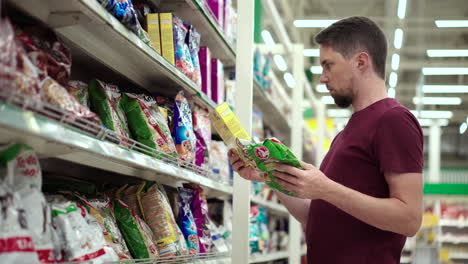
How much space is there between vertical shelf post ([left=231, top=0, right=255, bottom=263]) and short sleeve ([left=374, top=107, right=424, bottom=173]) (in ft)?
3.14

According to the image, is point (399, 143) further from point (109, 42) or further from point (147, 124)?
point (109, 42)

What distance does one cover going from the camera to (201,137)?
10.3 feet

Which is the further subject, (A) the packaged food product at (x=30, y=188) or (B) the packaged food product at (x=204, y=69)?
(B) the packaged food product at (x=204, y=69)

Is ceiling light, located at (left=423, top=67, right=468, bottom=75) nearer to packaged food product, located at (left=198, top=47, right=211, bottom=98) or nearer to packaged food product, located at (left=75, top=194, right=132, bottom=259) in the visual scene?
packaged food product, located at (left=198, top=47, right=211, bottom=98)

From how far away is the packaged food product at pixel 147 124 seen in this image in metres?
2.45

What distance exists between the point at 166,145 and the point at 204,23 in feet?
3.11

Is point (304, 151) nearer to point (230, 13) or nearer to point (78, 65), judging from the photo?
point (230, 13)

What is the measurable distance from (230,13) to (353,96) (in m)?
1.50

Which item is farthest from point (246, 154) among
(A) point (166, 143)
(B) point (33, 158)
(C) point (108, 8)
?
(B) point (33, 158)

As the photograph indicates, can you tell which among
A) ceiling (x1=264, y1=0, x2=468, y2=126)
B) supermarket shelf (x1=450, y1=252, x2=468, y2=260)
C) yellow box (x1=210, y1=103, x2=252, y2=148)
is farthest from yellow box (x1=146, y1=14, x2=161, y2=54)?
supermarket shelf (x1=450, y1=252, x2=468, y2=260)

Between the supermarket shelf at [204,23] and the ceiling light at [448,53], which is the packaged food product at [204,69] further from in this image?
the ceiling light at [448,53]

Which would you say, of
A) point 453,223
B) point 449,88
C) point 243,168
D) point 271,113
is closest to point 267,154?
point 243,168

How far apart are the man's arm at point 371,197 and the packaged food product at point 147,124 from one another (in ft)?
1.80

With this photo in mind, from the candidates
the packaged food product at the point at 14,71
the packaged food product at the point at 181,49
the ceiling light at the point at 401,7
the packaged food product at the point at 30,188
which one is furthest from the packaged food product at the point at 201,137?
the ceiling light at the point at 401,7
